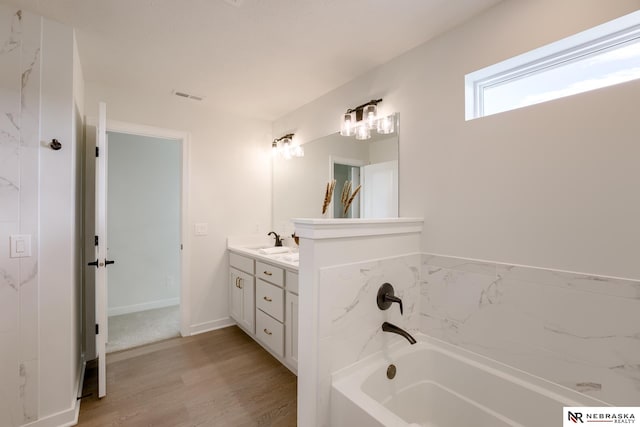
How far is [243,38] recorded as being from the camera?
184 cm

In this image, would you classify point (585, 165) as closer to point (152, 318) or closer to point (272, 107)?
point (272, 107)

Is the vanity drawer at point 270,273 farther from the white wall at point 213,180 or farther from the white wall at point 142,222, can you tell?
the white wall at point 142,222

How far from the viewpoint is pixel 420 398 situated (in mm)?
1654

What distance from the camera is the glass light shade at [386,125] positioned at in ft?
6.80

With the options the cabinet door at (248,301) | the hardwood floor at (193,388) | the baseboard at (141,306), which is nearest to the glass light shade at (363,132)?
the cabinet door at (248,301)

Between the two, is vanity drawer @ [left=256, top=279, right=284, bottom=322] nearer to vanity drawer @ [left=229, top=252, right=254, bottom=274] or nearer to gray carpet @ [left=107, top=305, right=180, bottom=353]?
vanity drawer @ [left=229, top=252, right=254, bottom=274]

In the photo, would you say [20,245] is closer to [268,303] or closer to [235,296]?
[268,303]

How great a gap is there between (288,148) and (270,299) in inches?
66.2

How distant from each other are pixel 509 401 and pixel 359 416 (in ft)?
2.66

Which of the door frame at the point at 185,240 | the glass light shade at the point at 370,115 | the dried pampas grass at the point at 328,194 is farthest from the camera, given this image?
the door frame at the point at 185,240

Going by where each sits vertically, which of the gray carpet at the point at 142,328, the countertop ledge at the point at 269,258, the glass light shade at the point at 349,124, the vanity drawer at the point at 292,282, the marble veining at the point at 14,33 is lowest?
the gray carpet at the point at 142,328

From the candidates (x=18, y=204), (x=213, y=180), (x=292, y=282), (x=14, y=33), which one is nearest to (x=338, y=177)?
(x=292, y=282)

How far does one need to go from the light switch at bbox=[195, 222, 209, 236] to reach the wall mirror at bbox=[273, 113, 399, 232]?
2.64 ft

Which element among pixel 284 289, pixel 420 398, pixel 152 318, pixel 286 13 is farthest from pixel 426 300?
pixel 152 318
